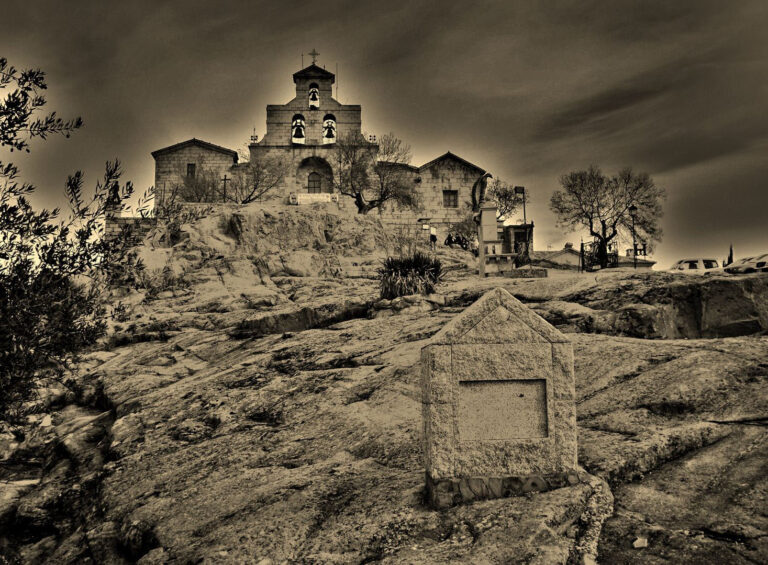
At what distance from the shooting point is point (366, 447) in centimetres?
723

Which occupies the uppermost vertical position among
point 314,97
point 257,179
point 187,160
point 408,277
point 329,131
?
point 314,97

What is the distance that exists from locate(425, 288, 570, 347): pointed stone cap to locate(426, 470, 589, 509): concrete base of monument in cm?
126

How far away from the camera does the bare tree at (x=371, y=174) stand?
152 feet

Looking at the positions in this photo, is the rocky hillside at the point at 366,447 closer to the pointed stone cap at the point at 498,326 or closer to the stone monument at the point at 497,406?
the stone monument at the point at 497,406

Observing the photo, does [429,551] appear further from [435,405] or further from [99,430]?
[99,430]

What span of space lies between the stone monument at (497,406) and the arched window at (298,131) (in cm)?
4914

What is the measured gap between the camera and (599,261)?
35.0m

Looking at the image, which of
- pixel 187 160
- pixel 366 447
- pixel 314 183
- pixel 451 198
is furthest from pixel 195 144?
pixel 366 447

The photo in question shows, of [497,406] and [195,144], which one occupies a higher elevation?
[195,144]

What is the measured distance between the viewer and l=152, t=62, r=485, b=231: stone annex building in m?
51.0

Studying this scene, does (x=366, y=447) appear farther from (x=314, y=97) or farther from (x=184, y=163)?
(x=314, y=97)

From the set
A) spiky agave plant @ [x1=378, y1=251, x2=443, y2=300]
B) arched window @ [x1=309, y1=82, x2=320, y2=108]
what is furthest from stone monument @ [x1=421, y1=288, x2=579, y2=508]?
arched window @ [x1=309, y1=82, x2=320, y2=108]

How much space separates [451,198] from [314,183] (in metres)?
12.1

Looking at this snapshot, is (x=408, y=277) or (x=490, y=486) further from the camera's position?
(x=408, y=277)
